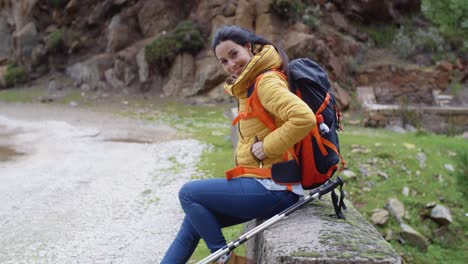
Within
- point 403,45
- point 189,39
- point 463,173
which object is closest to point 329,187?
point 463,173

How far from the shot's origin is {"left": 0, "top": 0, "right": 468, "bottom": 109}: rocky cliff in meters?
15.0

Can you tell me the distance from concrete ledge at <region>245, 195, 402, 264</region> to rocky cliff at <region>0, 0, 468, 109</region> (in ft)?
37.8

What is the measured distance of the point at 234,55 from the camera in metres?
2.86

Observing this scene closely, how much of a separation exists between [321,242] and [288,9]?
45.8 feet

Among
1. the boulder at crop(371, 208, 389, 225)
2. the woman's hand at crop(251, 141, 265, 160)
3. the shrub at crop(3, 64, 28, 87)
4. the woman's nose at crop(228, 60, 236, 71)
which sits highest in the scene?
the woman's nose at crop(228, 60, 236, 71)

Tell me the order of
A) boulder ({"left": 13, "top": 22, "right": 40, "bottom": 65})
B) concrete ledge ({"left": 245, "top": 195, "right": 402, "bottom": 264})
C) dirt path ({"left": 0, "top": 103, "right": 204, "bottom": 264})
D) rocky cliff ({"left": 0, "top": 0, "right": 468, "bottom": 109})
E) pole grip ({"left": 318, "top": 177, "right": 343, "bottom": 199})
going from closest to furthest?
concrete ledge ({"left": 245, "top": 195, "right": 402, "bottom": 264}) < pole grip ({"left": 318, "top": 177, "right": 343, "bottom": 199}) < dirt path ({"left": 0, "top": 103, "right": 204, "bottom": 264}) < rocky cliff ({"left": 0, "top": 0, "right": 468, "bottom": 109}) < boulder ({"left": 13, "top": 22, "right": 40, "bottom": 65})

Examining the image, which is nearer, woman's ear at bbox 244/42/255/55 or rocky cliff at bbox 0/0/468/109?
woman's ear at bbox 244/42/255/55

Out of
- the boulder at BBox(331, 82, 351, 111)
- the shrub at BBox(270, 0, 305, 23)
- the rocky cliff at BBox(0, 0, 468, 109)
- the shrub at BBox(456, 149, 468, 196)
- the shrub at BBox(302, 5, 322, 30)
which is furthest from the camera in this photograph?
the shrub at BBox(302, 5, 322, 30)

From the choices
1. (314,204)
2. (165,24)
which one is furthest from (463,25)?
(165,24)

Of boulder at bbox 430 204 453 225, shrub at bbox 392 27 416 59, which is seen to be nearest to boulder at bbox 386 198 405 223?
boulder at bbox 430 204 453 225

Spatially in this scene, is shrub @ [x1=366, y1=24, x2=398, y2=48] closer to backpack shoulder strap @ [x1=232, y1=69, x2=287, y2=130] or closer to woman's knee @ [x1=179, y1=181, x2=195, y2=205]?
backpack shoulder strap @ [x1=232, y1=69, x2=287, y2=130]

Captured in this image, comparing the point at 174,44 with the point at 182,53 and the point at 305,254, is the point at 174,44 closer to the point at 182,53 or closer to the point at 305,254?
the point at 182,53

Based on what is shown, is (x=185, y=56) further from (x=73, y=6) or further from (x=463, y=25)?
(x=463, y=25)

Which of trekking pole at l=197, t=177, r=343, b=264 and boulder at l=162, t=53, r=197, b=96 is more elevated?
trekking pole at l=197, t=177, r=343, b=264
